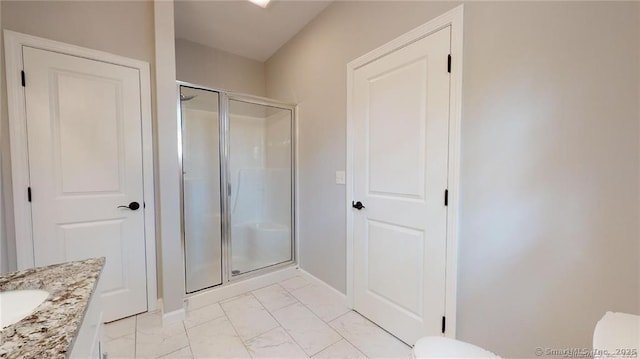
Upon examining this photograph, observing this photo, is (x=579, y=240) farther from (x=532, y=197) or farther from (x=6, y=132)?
(x=6, y=132)

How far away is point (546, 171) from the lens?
1.08 metres

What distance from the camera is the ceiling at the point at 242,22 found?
2211 mm

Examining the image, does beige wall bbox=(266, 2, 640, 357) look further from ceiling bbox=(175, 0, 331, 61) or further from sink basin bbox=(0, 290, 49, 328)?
sink basin bbox=(0, 290, 49, 328)

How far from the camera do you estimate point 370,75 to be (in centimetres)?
184

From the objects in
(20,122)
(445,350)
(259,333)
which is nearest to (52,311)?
(445,350)

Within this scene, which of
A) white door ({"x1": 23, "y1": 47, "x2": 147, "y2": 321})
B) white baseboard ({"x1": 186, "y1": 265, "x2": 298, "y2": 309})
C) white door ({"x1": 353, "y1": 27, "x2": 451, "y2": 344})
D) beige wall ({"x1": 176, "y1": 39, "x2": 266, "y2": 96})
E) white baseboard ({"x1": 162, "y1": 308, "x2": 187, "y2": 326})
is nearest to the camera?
white door ({"x1": 353, "y1": 27, "x2": 451, "y2": 344})

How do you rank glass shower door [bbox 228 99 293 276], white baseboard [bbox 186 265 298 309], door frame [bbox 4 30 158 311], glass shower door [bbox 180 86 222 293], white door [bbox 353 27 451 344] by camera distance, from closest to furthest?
white door [bbox 353 27 451 344] < door frame [bbox 4 30 158 311] < white baseboard [bbox 186 265 298 309] < glass shower door [bbox 180 86 222 293] < glass shower door [bbox 228 99 293 276]

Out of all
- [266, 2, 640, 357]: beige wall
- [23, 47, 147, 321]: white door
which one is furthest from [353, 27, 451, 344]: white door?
[23, 47, 147, 321]: white door

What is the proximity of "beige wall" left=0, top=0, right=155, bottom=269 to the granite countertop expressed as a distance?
4.26 feet

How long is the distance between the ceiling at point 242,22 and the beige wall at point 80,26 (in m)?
0.45

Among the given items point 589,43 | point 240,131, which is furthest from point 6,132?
point 589,43

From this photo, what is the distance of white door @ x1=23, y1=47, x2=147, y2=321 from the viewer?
5.52 feet

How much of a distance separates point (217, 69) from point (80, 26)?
138cm

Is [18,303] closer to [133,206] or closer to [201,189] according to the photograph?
[133,206]
